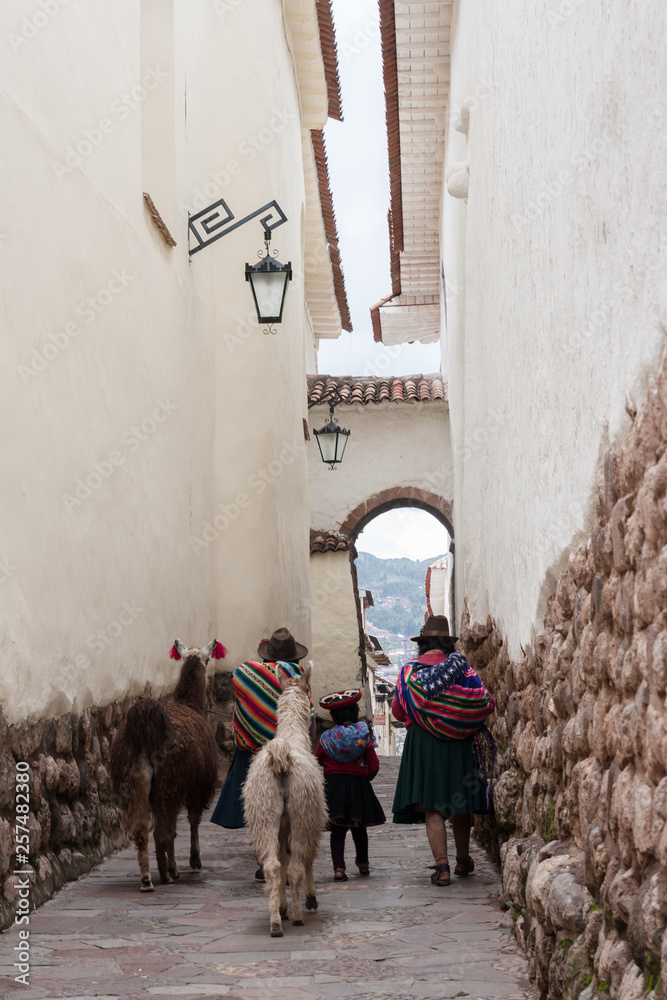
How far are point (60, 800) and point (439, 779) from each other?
2173 mm

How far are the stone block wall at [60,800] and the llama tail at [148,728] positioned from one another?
0.49 meters

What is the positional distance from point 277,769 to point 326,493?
14.0m

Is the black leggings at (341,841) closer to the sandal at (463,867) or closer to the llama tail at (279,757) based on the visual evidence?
the sandal at (463,867)

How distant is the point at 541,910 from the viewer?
3.87 metres

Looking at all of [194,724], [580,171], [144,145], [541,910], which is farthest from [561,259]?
[144,145]

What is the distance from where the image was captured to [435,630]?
256 inches

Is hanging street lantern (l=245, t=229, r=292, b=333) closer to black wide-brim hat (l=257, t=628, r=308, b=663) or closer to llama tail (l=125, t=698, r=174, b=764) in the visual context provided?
black wide-brim hat (l=257, t=628, r=308, b=663)

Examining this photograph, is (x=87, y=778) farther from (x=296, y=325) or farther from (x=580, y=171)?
(x=296, y=325)

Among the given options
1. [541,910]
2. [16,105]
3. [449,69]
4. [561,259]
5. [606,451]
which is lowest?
[541,910]

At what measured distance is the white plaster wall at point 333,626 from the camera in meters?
17.0

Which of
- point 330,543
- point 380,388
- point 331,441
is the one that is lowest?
point 330,543

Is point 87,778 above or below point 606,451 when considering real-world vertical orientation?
below

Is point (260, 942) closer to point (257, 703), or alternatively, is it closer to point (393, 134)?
point (257, 703)

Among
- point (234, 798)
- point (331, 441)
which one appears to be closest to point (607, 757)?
point (234, 798)
